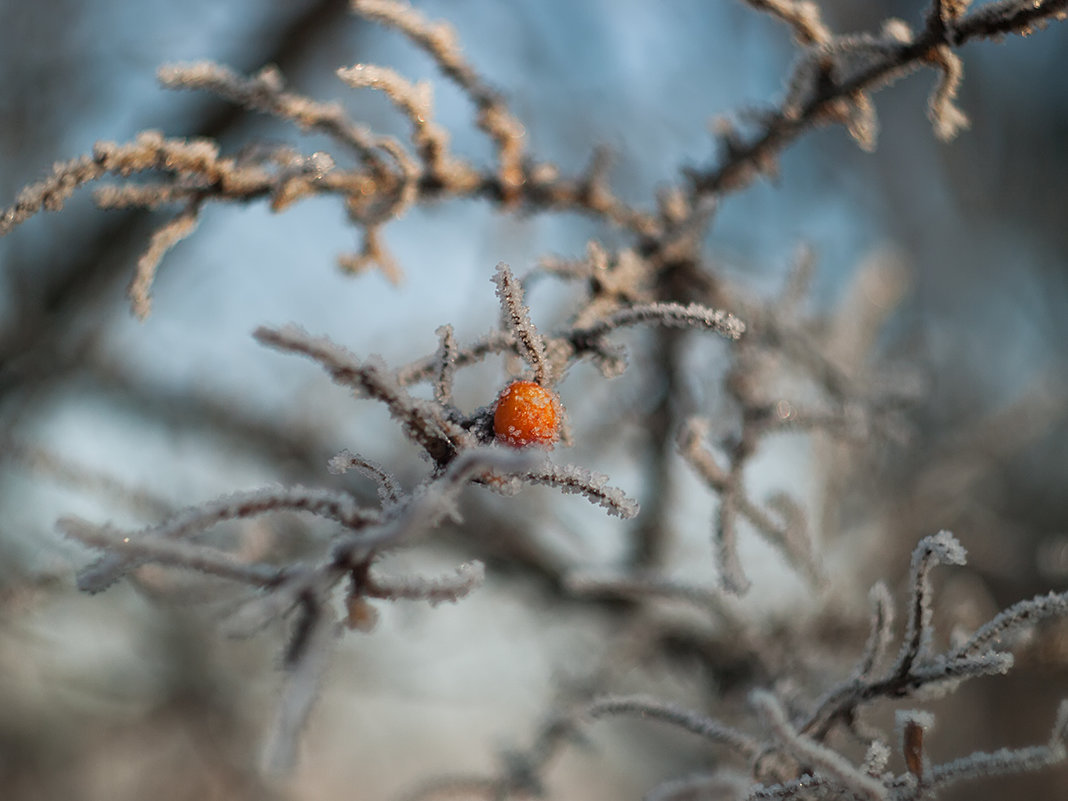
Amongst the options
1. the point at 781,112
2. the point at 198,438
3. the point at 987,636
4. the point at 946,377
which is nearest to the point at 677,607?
the point at 987,636

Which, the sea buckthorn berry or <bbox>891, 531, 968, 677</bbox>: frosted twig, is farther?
<bbox>891, 531, 968, 677</bbox>: frosted twig

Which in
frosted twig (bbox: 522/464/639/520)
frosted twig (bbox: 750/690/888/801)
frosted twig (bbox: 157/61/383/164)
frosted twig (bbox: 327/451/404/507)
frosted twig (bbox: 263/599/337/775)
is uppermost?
frosted twig (bbox: 157/61/383/164)

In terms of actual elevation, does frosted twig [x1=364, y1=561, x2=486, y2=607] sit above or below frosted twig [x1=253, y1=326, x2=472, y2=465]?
below

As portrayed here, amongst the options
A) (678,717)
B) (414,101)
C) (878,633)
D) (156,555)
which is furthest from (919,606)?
(414,101)

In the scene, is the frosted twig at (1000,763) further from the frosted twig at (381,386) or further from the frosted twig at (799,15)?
the frosted twig at (799,15)

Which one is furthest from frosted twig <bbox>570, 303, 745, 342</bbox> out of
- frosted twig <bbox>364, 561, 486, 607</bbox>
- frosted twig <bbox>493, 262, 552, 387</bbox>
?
frosted twig <bbox>364, 561, 486, 607</bbox>

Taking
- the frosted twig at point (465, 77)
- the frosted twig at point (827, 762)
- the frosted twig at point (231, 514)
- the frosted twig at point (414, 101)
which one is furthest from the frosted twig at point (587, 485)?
the frosted twig at point (465, 77)

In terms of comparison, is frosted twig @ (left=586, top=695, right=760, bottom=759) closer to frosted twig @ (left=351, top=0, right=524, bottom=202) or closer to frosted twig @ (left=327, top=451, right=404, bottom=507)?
frosted twig @ (left=327, top=451, right=404, bottom=507)

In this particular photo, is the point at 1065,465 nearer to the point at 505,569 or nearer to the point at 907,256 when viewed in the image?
the point at 907,256

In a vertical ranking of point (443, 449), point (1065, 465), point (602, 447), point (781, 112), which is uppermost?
point (1065, 465)
